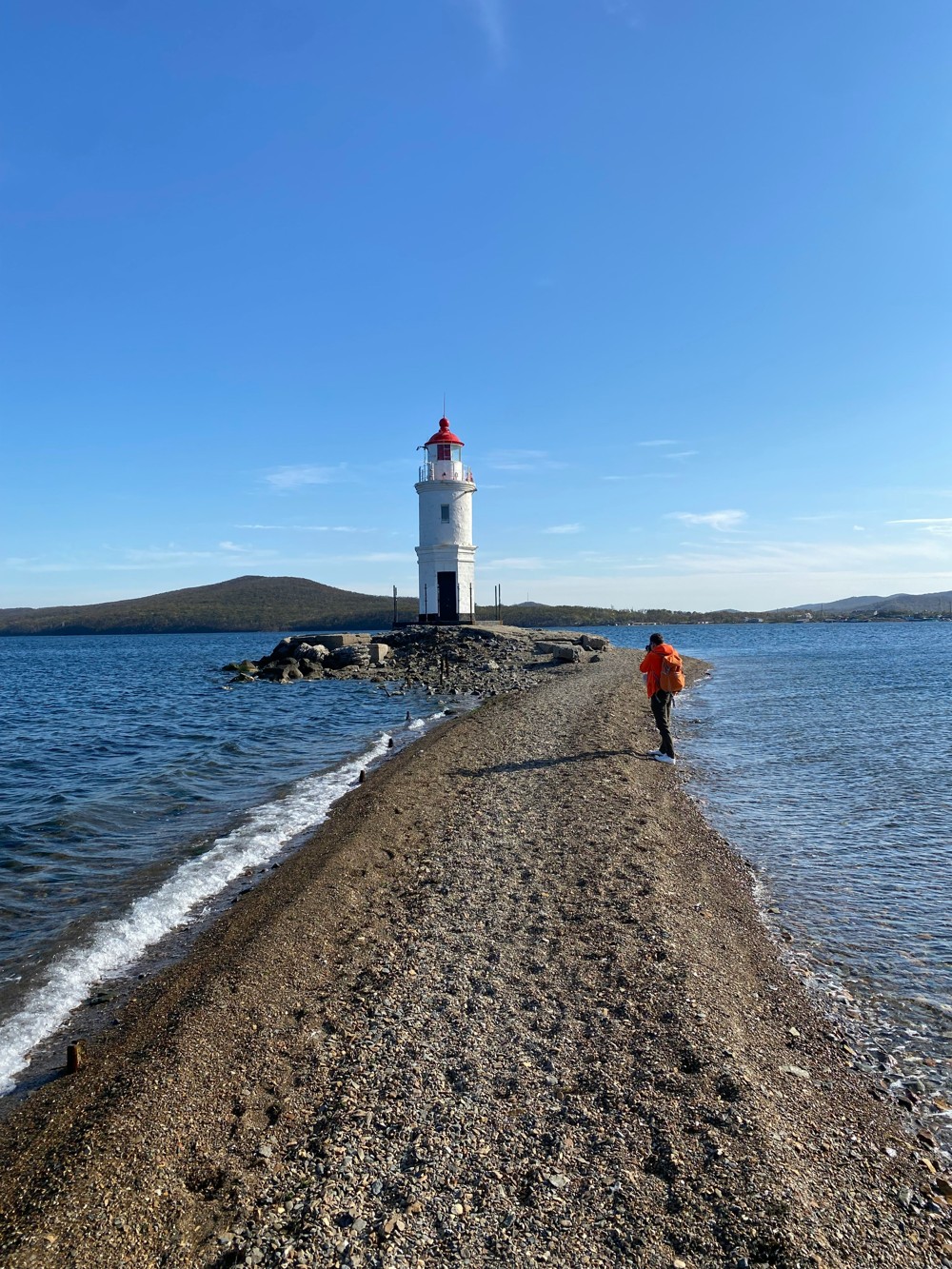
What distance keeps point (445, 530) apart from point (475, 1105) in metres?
40.1

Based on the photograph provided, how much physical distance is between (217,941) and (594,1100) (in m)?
4.39

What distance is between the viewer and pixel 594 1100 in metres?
4.64

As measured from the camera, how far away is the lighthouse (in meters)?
43.6

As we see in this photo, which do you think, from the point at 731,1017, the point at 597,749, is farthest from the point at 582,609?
the point at 731,1017

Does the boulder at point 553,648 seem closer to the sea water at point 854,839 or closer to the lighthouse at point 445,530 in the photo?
the lighthouse at point 445,530

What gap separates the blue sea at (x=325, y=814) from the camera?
22.2 feet

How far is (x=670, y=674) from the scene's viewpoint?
14984 mm

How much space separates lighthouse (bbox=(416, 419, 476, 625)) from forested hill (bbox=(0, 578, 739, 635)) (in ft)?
253

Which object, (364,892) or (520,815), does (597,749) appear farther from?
(364,892)

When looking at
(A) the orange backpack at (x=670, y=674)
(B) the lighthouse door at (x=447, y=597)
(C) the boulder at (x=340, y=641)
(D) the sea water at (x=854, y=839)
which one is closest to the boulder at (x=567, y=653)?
(B) the lighthouse door at (x=447, y=597)

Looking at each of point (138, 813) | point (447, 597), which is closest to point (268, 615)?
point (447, 597)

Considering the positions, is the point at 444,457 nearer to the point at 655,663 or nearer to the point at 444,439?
the point at 444,439

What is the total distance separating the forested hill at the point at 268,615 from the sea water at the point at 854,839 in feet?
337

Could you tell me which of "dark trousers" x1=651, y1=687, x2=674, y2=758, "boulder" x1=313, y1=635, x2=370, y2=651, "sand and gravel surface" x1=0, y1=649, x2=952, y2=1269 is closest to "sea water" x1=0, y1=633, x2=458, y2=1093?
"sand and gravel surface" x1=0, y1=649, x2=952, y2=1269
